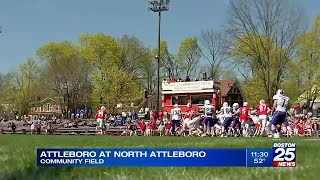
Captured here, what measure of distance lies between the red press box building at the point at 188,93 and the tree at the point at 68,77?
17249 millimetres

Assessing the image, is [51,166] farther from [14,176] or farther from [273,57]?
[273,57]

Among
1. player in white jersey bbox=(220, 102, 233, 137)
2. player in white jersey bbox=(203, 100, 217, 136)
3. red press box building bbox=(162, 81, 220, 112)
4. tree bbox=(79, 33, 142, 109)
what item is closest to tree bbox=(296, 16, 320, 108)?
red press box building bbox=(162, 81, 220, 112)

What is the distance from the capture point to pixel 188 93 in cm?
7350

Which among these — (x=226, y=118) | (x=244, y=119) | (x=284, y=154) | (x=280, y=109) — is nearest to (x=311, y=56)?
(x=244, y=119)

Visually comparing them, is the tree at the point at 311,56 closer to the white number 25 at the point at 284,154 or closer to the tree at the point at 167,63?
the tree at the point at 167,63

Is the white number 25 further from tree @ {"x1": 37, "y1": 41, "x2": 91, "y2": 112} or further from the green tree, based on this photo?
tree @ {"x1": 37, "y1": 41, "x2": 91, "y2": 112}

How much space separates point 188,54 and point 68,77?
71.0 ft

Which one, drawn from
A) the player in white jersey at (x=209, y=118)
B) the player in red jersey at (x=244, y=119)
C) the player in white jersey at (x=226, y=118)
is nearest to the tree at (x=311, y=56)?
the player in red jersey at (x=244, y=119)

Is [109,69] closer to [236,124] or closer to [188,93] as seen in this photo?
[188,93]

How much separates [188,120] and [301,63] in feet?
112

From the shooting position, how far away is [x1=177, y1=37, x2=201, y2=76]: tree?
8250 cm

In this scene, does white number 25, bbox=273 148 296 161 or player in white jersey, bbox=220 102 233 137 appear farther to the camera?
player in white jersey, bbox=220 102 233 137

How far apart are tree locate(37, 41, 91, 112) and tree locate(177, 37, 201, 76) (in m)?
16.7

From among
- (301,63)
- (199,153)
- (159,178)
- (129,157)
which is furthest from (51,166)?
(301,63)
